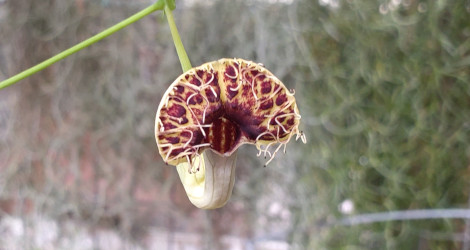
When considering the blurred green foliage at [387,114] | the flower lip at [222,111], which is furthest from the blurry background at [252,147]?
the flower lip at [222,111]

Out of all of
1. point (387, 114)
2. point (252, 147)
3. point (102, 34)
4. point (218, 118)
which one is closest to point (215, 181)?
point (218, 118)

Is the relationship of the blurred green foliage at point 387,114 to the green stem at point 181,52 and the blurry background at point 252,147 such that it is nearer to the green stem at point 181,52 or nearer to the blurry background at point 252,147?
the blurry background at point 252,147

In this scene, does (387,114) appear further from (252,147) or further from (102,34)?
(102,34)

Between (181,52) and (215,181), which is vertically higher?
(181,52)

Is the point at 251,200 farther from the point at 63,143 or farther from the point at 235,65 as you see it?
the point at 235,65

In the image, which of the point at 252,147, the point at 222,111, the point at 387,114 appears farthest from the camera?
the point at 252,147

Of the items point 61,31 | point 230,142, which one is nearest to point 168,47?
point 61,31

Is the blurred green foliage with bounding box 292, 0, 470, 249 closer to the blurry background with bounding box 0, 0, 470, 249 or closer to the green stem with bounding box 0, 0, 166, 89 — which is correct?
the blurry background with bounding box 0, 0, 470, 249
